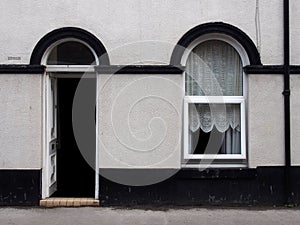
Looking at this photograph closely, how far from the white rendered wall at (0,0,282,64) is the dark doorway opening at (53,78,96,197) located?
5.58 ft

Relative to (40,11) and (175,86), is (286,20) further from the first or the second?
(40,11)

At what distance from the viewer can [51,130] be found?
787 cm

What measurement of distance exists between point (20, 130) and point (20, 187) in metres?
1.01


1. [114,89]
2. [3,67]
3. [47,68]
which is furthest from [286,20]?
[3,67]

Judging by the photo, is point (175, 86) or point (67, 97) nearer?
point (175, 86)

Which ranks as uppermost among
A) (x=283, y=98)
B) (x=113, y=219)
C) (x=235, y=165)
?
(x=283, y=98)

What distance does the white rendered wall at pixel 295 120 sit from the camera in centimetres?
743

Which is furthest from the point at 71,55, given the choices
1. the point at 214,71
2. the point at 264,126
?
the point at 264,126

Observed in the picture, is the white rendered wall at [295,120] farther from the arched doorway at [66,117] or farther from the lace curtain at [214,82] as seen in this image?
the arched doorway at [66,117]

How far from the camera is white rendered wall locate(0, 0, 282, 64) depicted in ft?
24.4

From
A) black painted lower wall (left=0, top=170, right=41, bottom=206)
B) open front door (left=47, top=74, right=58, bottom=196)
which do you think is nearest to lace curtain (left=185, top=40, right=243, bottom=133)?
open front door (left=47, top=74, right=58, bottom=196)

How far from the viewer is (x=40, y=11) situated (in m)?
7.44

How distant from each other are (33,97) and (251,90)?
12.7ft

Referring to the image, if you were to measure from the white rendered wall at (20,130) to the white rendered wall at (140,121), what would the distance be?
44.0 inches
